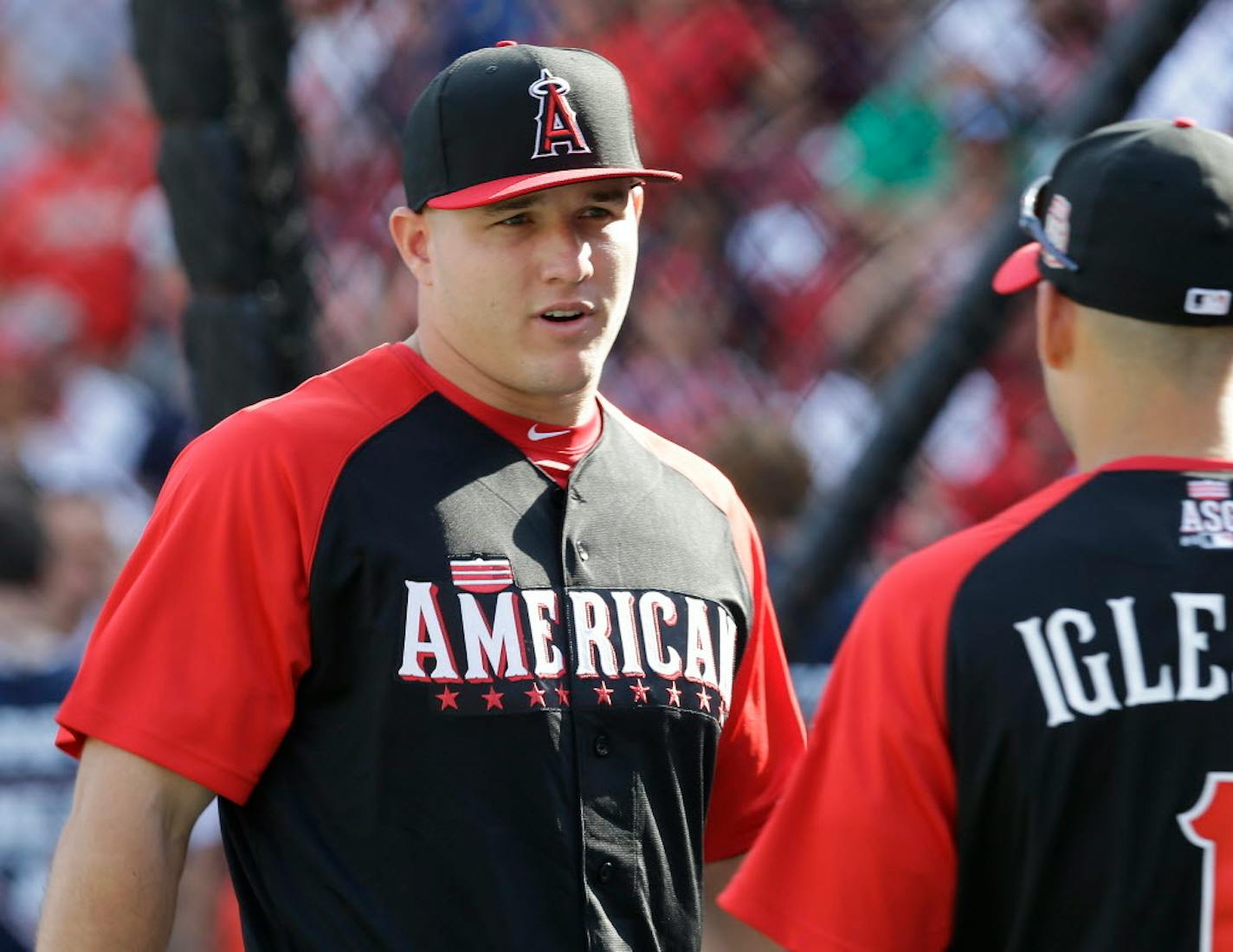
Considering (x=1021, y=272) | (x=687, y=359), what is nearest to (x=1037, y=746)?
(x=1021, y=272)

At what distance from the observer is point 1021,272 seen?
72.5 inches

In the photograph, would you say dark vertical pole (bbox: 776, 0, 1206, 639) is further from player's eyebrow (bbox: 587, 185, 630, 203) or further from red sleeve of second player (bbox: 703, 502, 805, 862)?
player's eyebrow (bbox: 587, 185, 630, 203)

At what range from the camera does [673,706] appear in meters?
2.04

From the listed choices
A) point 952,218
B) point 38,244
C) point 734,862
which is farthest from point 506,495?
point 38,244

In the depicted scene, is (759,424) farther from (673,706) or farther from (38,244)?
(38,244)

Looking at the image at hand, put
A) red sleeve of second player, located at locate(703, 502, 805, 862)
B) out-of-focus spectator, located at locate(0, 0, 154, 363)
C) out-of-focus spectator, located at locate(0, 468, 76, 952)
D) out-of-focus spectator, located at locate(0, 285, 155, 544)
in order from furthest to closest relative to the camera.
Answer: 1. out-of-focus spectator, located at locate(0, 0, 154, 363)
2. out-of-focus spectator, located at locate(0, 285, 155, 544)
3. out-of-focus spectator, located at locate(0, 468, 76, 952)
4. red sleeve of second player, located at locate(703, 502, 805, 862)

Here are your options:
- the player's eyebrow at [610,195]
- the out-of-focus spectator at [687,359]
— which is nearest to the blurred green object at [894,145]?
the out-of-focus spectator at [687,359]

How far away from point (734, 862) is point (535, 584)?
518 mm

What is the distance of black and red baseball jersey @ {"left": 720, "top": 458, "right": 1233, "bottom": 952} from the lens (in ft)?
5.12

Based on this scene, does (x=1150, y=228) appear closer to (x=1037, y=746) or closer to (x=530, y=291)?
(x=1037, y=746)

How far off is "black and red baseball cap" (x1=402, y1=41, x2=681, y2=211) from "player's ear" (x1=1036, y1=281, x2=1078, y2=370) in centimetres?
53

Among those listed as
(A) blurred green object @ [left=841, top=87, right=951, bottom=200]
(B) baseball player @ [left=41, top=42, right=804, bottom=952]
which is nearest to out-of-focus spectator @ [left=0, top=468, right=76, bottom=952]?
(A) blurred green object @ [left=841, top=87, right=951, bottom=200]

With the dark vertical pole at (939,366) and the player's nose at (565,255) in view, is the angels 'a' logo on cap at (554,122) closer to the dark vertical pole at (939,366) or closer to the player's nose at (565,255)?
the player's nose at (565,255)

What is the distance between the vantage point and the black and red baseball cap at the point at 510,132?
2021 millimetres
